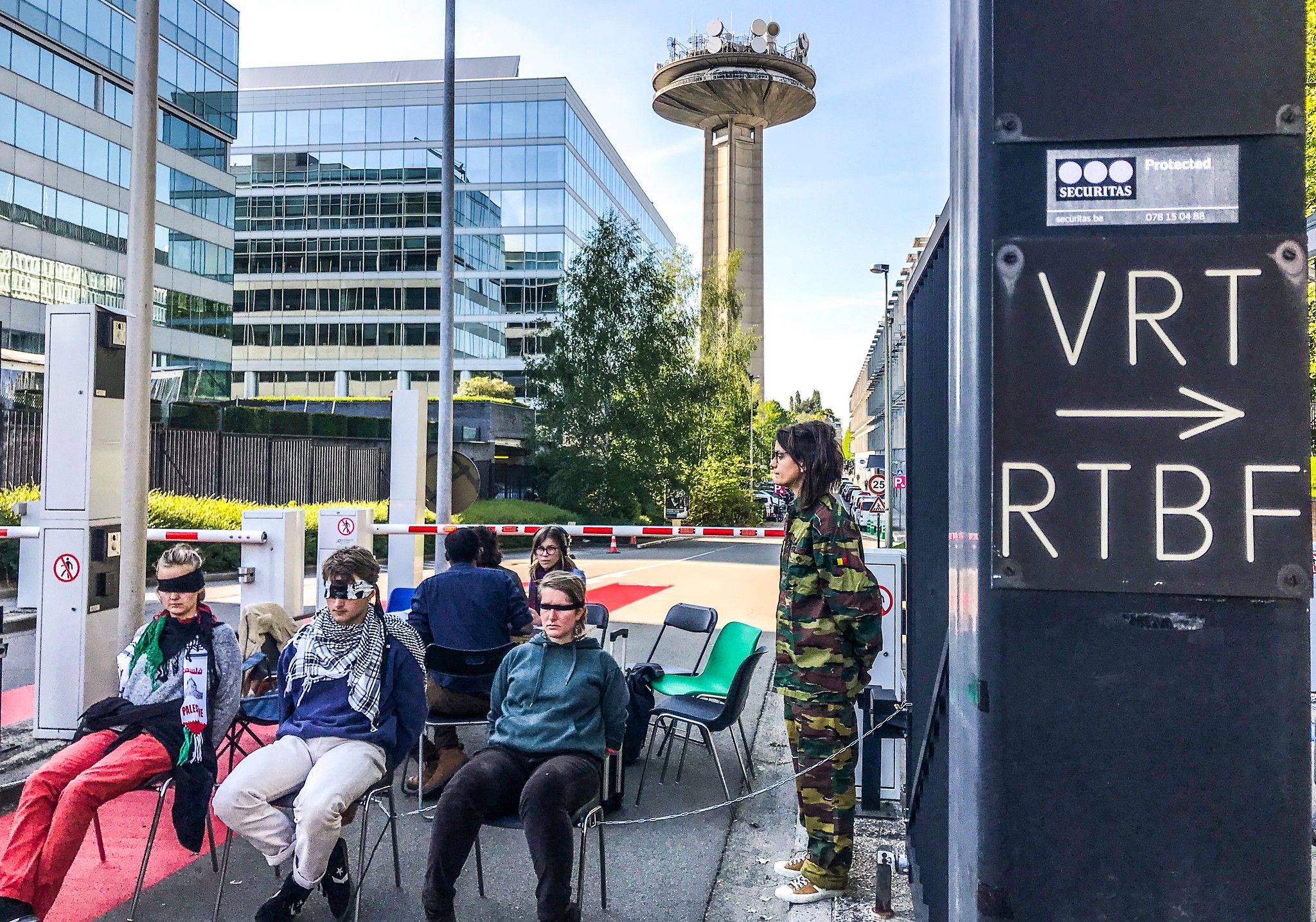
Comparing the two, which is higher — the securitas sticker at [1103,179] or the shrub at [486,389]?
the shrub at [486,389]

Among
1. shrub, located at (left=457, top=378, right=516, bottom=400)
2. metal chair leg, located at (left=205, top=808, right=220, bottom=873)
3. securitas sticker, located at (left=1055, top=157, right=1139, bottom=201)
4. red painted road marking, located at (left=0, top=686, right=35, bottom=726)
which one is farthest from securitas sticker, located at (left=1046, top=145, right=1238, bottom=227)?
shrub, located at (left=457, top=378, right=516, bottom=400)

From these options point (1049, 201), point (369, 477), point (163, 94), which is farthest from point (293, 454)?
point (163, 94)

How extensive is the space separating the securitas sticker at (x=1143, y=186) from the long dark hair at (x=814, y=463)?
2.61m

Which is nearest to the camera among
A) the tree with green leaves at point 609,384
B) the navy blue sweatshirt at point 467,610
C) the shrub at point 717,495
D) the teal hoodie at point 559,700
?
the teal hoodie at point 559,700

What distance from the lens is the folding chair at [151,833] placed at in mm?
4059

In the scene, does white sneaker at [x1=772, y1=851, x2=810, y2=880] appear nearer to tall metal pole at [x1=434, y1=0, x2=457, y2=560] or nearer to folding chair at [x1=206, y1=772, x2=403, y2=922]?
folding chair at [x1=206, y1=772, x2=403, y2=922]

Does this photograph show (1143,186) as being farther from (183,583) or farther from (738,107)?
(738,107)

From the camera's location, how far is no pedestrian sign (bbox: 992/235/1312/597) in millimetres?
1482

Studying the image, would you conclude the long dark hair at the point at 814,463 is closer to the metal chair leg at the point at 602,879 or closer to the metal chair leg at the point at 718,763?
the metal chair leg at the point at 602,879

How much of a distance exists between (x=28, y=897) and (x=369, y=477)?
88.1 ft

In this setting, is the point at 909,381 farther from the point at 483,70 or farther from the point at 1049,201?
the point at 483,70

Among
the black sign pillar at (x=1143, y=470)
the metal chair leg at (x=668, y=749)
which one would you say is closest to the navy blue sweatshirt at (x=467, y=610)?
the metal chair leg at (x=668, y=749)

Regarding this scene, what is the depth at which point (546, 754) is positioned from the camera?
428 cm

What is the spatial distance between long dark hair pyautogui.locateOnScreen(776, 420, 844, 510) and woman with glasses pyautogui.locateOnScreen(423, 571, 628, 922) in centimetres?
113
